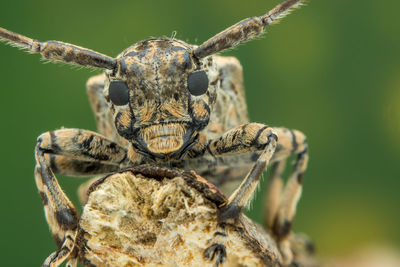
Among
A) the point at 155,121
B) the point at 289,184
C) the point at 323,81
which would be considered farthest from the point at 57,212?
the point at 323,81

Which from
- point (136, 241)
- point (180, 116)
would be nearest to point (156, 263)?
point (136, 241)

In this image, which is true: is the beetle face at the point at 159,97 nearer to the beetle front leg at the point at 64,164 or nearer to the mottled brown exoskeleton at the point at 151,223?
the beetle front leg at the point at 64,164

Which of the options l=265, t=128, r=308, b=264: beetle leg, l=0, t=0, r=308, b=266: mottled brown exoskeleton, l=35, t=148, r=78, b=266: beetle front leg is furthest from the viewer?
l=265, t=128, r=308, b=264: beetle leg

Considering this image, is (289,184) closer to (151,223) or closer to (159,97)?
(159,97)

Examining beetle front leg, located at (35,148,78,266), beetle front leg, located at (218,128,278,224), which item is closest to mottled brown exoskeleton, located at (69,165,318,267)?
beetle front leg, located at (218,128,278,224)

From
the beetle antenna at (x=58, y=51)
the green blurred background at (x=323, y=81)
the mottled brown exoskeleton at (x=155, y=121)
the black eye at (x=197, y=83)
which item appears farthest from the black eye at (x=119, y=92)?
the green blurred background at (x=323, y=81)

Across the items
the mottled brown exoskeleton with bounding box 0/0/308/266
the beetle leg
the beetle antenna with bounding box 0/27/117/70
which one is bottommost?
the beetle leg

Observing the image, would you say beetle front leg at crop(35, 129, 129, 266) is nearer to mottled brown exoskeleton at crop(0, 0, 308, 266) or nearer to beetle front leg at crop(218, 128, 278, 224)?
mottled brown exoskeleton at crop(0, 0, 308, 266)
